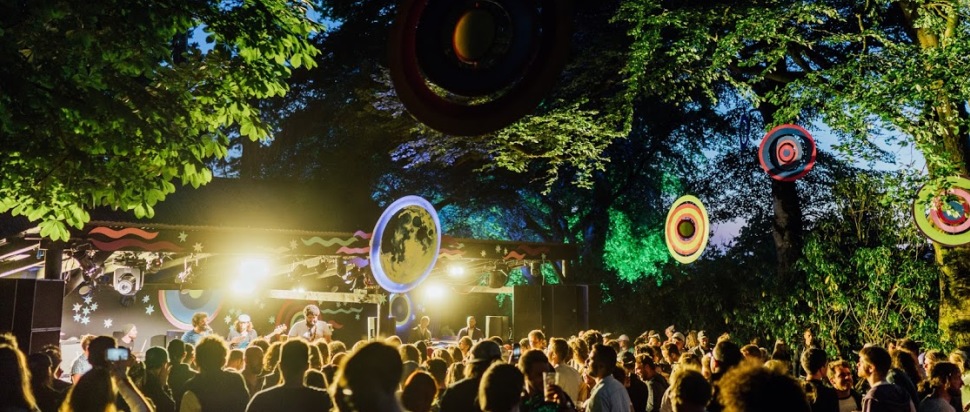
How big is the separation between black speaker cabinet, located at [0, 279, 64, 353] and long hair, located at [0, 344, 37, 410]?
6.15 meters

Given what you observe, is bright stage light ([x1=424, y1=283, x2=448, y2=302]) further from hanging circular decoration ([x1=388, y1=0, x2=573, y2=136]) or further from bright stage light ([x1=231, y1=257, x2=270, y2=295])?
hanging circular decoration ([x1=388, y1=0, x2=573, y2=136])

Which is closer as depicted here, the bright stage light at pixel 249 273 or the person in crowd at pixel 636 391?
the person in crowd at pixel 636 391

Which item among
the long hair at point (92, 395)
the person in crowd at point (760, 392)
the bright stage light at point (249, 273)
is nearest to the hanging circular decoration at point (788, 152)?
the person in crowd at point (760, 392)

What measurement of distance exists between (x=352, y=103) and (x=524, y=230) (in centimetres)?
938

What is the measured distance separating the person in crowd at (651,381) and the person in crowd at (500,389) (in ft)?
10.7

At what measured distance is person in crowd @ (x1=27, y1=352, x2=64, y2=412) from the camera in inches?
215

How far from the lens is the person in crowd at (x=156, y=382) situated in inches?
251

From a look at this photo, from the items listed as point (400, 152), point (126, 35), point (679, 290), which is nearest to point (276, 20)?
point (126, 35)

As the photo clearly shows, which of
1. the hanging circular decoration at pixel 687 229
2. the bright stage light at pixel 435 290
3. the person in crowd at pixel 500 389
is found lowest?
the person in crowd at pixel 500 389

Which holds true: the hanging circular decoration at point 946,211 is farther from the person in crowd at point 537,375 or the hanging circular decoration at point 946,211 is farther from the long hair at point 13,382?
the long hair at point 13,382

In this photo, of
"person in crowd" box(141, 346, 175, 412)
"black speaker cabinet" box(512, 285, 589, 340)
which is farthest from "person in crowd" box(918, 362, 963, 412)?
"black speaker cabinet" box(512, 285, 589, 340)

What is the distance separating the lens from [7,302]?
30.3 ft

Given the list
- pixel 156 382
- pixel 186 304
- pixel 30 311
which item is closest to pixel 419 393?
pixel 156 382

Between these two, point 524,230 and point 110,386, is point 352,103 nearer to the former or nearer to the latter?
point 524,230
